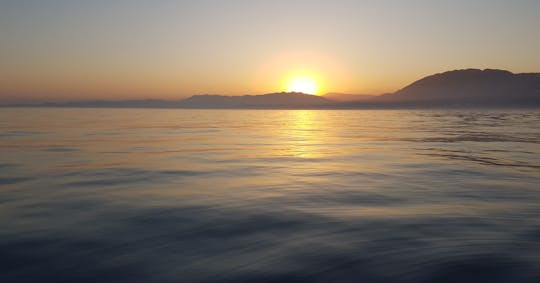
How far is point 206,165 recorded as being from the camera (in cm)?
1429

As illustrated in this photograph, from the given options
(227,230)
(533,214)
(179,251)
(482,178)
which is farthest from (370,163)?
(179,251)

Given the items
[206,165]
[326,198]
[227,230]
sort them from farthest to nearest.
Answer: [206,165] < [326,198] < [227,230]

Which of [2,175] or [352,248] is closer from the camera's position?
[352,248]

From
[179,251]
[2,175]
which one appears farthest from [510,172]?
[2,175]

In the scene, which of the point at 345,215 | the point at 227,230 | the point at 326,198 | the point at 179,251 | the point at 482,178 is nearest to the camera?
the point at 179,251

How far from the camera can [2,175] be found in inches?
464

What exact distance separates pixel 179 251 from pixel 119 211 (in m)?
2.77

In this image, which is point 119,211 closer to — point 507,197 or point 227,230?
point 227,230

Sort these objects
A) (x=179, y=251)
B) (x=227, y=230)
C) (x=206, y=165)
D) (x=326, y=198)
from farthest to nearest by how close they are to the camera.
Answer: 1. (x=206, y=165)
2. (x=326, y=198)
3. (x=227, y=230)
4. (x=179, y=251)

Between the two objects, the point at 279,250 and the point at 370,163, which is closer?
the point at 279,250

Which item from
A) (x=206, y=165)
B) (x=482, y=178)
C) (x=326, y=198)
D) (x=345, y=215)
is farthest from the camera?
(x=206, y=165)

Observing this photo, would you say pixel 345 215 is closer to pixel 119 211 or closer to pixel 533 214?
pixel 533 214

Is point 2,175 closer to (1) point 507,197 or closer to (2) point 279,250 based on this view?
(2) point 279,250

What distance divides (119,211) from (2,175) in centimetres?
632
